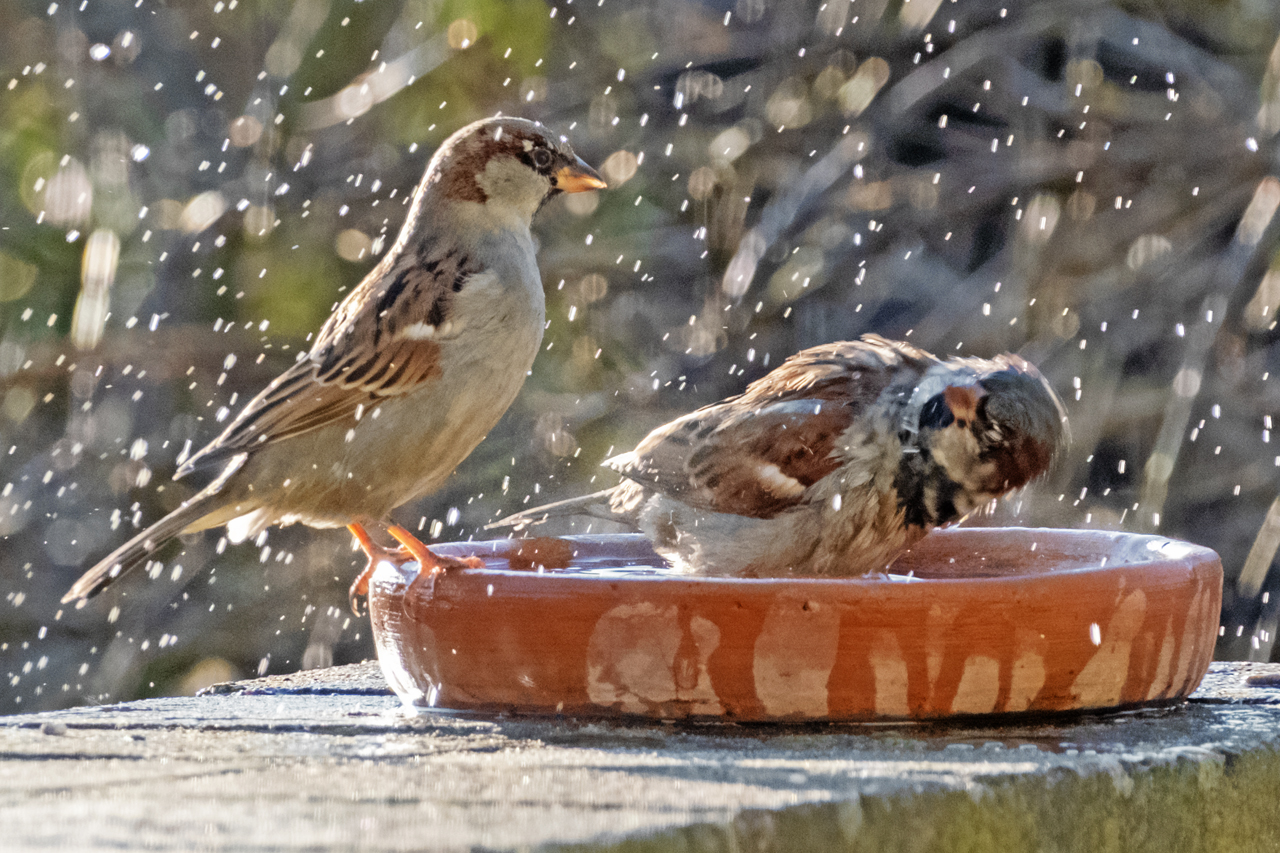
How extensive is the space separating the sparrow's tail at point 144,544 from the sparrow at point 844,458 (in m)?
1.04

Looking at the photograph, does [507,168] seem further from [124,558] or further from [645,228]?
[645,228]

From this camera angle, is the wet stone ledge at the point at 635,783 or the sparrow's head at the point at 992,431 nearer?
the wet stone ledge at the point at 635,783

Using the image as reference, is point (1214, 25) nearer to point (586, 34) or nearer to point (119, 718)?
point (586, 34)

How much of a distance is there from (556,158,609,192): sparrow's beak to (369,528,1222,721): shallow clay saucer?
62.1 inches

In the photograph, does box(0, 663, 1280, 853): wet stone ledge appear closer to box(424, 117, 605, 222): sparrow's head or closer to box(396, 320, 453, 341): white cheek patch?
box(396, 320, 453, 341): white cheek patch

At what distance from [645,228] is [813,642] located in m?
3.48

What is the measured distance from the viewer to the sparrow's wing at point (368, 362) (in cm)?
343

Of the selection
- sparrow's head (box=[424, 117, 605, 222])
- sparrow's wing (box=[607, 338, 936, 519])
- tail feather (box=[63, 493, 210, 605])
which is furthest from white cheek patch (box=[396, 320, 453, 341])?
tail feather (box=[63, 493, 210, 605])

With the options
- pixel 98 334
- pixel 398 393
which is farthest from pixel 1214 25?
pixel 98 334

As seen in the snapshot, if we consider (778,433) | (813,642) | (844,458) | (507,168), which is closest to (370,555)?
(507,168)

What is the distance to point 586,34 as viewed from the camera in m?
5.80

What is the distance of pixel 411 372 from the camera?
11.2ft

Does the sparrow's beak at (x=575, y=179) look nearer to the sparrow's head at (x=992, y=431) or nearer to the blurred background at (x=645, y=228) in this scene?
the sparrow's head at (x=992, y=431)

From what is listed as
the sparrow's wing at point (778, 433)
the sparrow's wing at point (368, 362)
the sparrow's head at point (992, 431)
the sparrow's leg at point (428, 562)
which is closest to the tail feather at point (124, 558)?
the sparrow's wing at point (368, 362)
